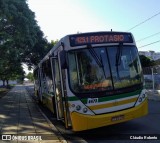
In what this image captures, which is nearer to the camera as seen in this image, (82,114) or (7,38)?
(82,114)

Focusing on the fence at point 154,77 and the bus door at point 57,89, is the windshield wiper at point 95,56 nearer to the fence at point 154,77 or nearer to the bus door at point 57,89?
the bus door at point 57,89

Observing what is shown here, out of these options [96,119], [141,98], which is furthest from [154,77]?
[96,119]

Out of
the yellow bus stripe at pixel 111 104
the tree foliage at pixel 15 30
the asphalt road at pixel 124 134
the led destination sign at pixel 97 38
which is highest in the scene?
the tree foliage at pixel 15 30

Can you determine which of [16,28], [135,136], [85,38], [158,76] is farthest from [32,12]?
[135,136]

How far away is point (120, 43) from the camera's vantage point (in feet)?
35.8

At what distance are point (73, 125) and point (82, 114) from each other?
0.41 meters

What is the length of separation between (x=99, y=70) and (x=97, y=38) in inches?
41.0

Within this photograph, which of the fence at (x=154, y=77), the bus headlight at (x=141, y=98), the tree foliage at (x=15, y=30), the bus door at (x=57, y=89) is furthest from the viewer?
the fence at (x=154, y=77)

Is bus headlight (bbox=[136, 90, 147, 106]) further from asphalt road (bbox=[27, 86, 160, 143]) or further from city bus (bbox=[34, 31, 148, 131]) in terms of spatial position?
asphalt road (bbox=[27, 86, 160, 143])

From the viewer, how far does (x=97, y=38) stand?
35.4ft

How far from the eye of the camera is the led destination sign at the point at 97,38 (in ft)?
34.8

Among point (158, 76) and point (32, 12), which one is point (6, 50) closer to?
point (32, 12)

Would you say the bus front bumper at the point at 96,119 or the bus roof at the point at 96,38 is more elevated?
the bus roof at the point at 96,38

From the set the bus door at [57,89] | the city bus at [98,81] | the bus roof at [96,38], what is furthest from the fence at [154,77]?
the city bus at [98,81]
